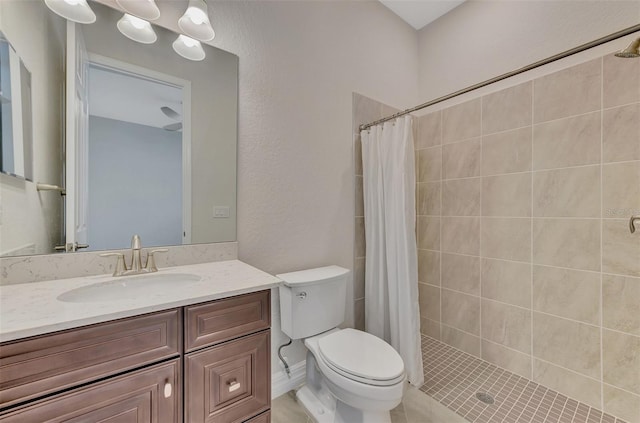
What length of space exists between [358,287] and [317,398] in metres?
0.80

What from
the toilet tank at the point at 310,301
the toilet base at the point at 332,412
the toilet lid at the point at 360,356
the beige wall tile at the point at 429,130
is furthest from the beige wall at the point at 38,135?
the beige wall tile at the point at 429,130

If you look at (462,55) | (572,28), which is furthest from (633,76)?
(462,55)

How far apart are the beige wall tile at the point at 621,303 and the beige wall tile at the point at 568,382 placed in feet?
1.20

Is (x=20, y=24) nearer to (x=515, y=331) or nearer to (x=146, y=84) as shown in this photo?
(x=146, y=84)

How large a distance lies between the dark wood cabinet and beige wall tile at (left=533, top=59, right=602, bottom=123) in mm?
2027

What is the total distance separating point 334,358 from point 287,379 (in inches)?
Answer: 22.5

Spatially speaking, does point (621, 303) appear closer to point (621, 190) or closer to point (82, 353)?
point (621, 190)

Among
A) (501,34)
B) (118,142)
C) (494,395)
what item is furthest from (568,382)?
(118,142)

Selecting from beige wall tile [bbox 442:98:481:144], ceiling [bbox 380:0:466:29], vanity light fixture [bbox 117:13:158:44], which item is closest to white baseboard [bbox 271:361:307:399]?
vanity light fixture [bbox 117:13:158:44]

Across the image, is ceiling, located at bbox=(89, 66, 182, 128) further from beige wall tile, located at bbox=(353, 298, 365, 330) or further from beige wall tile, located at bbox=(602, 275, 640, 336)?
beige wall tile, located at bbox=(602, 275, 640, 336)

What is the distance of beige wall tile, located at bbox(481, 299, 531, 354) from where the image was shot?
1806 mm

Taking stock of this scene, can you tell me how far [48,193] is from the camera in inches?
42.8

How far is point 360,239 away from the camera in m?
2.11

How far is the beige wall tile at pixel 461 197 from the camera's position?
205 centimetres
